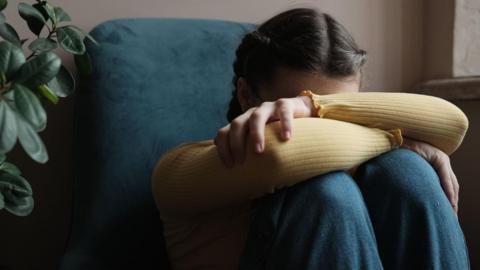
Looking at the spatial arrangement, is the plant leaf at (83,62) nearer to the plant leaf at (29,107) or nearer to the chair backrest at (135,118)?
the chair backrest at (135,118)

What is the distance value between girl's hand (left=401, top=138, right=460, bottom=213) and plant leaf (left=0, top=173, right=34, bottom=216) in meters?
0.55

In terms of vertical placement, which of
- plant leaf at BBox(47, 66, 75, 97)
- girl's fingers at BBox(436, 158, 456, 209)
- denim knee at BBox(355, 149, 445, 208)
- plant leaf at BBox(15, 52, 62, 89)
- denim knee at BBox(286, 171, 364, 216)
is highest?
plant leaf at BBox(15, 52, 62, 89)

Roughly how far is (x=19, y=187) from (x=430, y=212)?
57 cm

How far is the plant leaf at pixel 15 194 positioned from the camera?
2.33 feet

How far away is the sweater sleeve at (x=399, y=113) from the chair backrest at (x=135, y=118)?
15.9 inches

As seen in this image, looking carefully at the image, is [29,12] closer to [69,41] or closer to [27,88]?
[69,41]

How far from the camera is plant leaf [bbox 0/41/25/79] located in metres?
0.58

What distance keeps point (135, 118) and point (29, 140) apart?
491 millimetres

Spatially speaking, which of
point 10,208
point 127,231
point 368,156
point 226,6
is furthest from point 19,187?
point 226,6

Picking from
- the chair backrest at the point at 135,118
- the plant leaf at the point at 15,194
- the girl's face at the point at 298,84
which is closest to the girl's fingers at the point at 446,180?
the girl's face at the point at 298,84

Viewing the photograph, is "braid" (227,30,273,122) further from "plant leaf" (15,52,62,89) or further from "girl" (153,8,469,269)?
"plant leaf" (15,52,62,89)

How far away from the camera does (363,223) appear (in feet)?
1.96

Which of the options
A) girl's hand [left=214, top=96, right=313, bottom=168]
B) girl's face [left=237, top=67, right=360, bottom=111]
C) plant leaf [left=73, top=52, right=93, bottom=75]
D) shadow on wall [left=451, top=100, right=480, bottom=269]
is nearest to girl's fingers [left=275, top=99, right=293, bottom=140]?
girl's hand [left=214, top=96, right=313, bottom=168]

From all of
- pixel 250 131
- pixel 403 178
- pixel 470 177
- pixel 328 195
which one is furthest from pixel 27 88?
pixel 470 177
